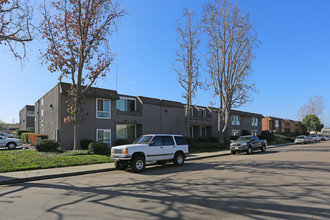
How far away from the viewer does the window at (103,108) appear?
909 inches

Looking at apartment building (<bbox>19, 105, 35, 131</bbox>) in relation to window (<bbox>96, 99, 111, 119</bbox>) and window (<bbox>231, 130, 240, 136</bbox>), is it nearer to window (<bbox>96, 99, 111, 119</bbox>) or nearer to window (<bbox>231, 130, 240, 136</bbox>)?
window (<bbox>96, 99, 111, 119</bbox>)

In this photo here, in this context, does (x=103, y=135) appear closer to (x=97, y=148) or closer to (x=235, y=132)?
(x=97, y=148)

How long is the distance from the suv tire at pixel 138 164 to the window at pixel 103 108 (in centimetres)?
1260

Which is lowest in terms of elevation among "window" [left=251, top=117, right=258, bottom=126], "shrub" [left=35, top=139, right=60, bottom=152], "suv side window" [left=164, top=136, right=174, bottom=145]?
"shrub" [left=35, top=139, right=60, bottom=152]

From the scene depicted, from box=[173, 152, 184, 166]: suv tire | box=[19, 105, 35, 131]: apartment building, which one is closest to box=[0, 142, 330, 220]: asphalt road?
box=[173, 152, 184, 166]: suv tire

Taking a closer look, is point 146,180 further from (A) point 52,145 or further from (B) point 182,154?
(A) point 52,145

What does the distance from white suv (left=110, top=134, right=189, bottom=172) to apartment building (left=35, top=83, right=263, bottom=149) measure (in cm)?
925

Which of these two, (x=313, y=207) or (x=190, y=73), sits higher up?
(x=190, y=73)

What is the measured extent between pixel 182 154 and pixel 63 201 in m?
8.47

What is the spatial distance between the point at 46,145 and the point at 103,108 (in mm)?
6803

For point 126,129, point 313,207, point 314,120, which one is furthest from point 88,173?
point 314,120

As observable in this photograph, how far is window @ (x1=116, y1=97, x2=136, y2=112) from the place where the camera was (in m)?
26.5

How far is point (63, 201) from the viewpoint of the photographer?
21.2 ft

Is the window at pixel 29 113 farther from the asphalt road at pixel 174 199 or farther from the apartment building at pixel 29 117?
the asphalt road at pixel 174 199
